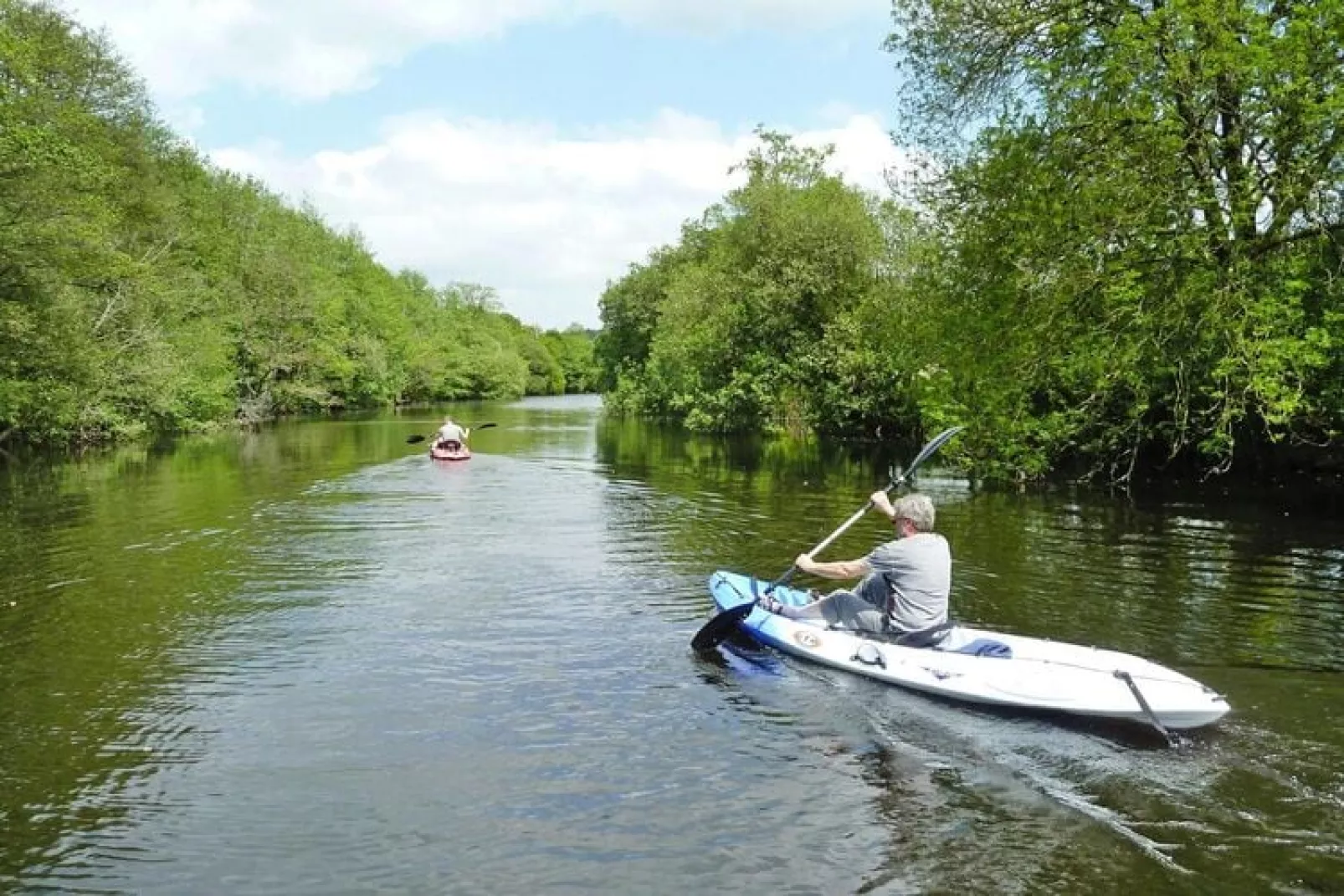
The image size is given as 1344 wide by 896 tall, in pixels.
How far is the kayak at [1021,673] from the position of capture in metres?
7.38

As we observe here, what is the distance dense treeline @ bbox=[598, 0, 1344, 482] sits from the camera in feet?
49.7

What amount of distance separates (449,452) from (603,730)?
23.2 metres

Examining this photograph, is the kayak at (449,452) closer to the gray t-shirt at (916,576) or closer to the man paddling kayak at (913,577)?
the man paddling kayak at (913,577)

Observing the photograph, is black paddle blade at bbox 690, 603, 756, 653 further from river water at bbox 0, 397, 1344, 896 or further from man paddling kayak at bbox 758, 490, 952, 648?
man paddling kayak at bbox 758, 490, 952, 648

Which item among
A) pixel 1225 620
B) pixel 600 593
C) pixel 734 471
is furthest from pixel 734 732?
pixel 734 471

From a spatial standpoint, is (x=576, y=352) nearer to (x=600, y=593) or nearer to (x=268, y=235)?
(x=268, y=235)

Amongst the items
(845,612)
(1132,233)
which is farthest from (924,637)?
(1132,233)

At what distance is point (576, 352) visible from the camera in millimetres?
156000

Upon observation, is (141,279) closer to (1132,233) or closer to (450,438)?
(450,438)

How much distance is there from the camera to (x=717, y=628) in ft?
32.5

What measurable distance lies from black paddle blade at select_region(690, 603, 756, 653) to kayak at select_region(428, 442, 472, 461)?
20888 mm

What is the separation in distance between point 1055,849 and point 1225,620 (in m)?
6.10

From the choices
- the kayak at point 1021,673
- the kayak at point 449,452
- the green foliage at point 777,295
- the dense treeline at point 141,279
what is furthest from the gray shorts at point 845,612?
the green foliage at point 777,295

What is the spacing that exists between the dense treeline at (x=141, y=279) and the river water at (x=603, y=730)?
12012 millimetres
